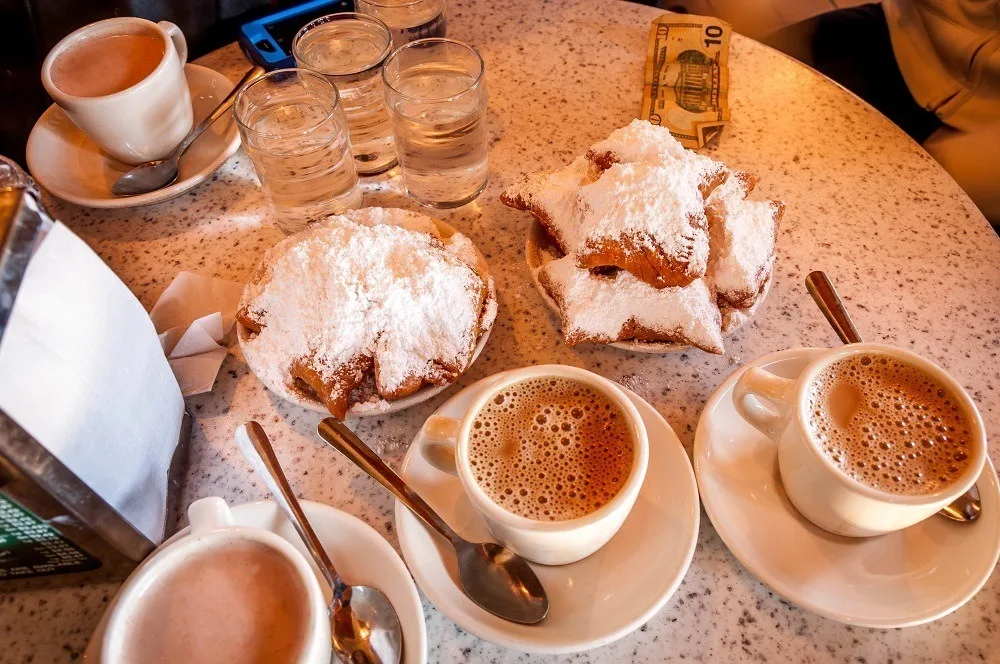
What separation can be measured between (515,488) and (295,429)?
14.9 inches

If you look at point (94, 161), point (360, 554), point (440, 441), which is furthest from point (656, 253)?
point (94, 161)

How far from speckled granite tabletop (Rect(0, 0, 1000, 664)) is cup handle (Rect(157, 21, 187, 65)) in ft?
0.64

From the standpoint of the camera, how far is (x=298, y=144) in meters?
1.03

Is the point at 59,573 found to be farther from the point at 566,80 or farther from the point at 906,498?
the point at 566,80

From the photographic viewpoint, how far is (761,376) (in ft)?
2.45

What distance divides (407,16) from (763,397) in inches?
38.1

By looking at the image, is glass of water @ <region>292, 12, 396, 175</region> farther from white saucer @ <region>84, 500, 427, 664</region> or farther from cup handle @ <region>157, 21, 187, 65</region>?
white saucer @ <region>84, 500, 427, 664</region>

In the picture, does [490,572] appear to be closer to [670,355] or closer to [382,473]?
[382,473]

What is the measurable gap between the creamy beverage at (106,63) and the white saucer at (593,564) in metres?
0.79

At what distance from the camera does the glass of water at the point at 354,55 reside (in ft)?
3.75

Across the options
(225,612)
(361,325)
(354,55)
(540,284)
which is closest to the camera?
(225,612)

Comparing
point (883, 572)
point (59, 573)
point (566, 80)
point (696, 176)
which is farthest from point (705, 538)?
point (566, 80)

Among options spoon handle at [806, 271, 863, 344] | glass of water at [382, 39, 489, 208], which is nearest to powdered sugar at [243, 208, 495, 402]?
glass of water at [382, 39, 489, 208]

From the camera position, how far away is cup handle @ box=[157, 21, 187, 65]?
1.14m
